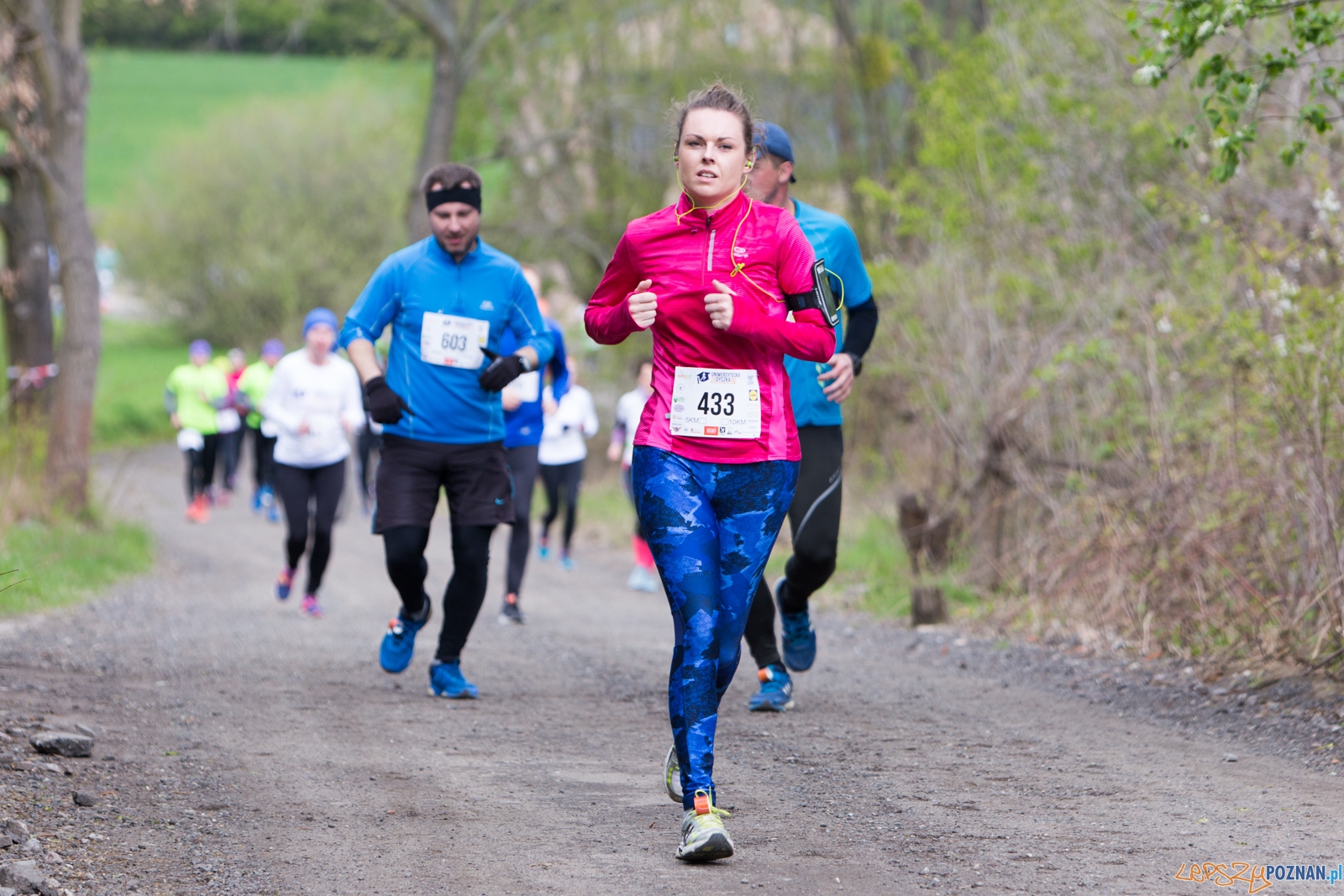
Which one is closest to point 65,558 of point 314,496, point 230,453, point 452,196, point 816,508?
point 314,496

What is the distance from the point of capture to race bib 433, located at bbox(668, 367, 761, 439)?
4.61 m

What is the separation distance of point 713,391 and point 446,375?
256 cm

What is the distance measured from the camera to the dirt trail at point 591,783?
431cm

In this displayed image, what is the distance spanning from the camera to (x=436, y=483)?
6980 mm

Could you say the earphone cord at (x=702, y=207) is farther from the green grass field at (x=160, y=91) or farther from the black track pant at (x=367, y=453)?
the green grass field at (x=160, y=91)

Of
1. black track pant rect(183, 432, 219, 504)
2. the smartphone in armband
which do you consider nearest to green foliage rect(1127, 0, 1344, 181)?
the smartphone in armband

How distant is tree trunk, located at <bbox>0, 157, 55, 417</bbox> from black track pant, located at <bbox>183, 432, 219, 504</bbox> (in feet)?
7.21

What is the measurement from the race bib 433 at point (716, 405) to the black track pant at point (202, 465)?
16210 millimetres

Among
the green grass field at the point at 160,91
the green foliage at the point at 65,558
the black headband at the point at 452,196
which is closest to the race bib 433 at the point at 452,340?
the black headband at the point at 452,196

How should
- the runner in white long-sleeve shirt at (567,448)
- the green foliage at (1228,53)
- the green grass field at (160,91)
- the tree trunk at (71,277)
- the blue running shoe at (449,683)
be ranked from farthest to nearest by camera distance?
the green grass field at (160,91), the tree trunk at (71,277), the runner in white long-sleeve shirt at (567,448), the blue running shoe at (449,683), the green foliage at (1228,53)

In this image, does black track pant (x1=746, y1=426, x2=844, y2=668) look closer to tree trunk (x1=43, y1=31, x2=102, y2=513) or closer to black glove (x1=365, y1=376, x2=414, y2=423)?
black glove (x1=365, y1=376, x2=414, y2=423)

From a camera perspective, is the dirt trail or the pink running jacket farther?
the pink running jacket

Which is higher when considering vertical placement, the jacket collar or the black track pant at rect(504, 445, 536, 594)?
the jacket collar

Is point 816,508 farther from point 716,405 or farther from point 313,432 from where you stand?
point 313,432
